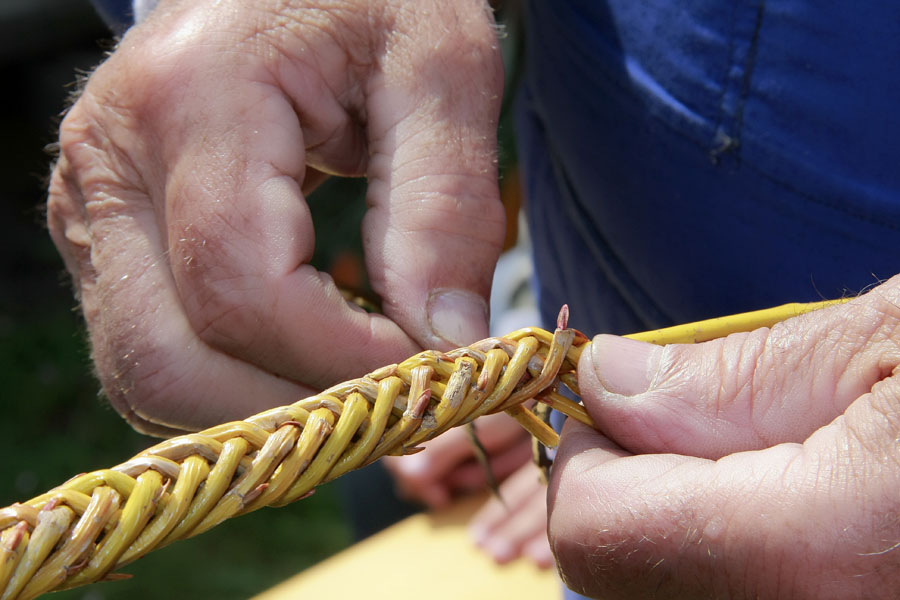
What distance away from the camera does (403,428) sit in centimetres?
69

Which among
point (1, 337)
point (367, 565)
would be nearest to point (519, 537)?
point (367, 565)

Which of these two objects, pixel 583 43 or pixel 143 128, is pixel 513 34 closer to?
pixel 583 43

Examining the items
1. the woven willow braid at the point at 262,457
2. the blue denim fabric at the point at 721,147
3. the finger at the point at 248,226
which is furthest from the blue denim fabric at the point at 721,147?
the finger at the point at 248,226

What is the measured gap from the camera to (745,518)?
0.59 metres

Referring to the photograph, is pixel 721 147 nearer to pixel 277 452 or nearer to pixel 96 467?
pixel 277 452

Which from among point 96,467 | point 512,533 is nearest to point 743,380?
point 512,533

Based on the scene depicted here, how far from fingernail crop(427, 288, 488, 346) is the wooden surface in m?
0.81

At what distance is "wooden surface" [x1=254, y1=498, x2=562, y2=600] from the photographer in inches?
57.0

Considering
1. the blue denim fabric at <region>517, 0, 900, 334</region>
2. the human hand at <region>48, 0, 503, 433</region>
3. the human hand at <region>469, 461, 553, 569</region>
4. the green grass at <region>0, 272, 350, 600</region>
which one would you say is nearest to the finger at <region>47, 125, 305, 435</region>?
the human hand at <region>48, 0, 503, 433</region>

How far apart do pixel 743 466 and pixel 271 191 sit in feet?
1.44

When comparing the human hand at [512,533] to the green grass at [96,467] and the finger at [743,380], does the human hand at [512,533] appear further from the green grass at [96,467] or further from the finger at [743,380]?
the green grass at [96,467]

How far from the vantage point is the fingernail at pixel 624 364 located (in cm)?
69

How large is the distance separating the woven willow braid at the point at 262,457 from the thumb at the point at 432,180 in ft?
0.19

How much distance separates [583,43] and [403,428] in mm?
596
